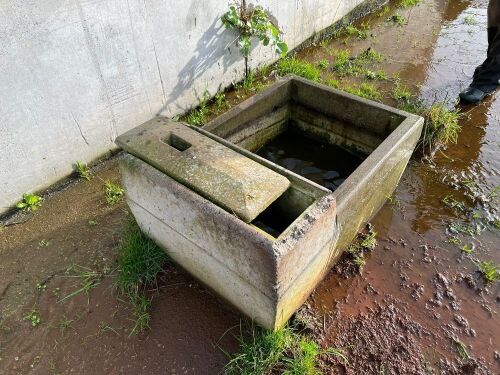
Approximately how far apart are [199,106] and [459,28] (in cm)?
502

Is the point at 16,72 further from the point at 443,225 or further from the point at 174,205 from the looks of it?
the point at 443,225

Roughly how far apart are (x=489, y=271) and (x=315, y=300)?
1.35m

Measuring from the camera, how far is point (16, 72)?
2.84 meters

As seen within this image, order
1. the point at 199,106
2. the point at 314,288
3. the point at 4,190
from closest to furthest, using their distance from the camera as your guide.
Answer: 1. the point at 314,288
2. the point at 4,190
3. the point at 199,106

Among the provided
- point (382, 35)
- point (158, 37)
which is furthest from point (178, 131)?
point (382, 35)

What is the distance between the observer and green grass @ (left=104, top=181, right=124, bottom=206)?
338 cm

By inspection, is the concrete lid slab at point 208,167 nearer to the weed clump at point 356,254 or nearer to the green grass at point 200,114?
A: the weed clump at point 356,254

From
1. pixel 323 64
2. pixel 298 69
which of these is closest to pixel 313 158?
pixel 298 69

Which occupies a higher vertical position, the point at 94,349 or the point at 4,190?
the point at 4,190

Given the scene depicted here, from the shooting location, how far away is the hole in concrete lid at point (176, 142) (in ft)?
7.73

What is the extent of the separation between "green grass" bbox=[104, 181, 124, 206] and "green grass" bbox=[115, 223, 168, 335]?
65 centimetres

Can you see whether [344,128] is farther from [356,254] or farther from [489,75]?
[489,75]

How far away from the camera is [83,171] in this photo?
3590mm

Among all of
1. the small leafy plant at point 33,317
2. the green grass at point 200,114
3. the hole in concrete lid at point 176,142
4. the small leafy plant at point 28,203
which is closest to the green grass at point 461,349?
the hole in concrete lid at point 176,142
